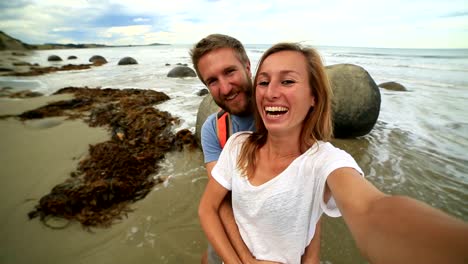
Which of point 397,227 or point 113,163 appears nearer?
point 397,227

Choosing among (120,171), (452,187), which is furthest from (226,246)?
(452,187)

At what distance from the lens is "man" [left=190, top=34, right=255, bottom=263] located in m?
1.91

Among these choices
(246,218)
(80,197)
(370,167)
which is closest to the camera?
(246,218)

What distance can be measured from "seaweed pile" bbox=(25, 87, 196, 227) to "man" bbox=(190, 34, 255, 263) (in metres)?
2.10

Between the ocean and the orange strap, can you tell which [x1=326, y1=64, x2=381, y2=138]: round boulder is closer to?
the ocean

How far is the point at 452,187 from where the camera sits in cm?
381

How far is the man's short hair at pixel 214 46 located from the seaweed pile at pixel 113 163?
2539 mm

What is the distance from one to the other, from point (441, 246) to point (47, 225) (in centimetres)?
388

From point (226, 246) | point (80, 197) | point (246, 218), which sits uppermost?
point (246, 218)

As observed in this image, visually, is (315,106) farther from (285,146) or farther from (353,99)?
(353,99)

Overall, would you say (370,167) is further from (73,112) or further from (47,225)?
(73,112)

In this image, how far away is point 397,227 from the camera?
0.79 m

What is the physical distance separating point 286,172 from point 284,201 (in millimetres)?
168

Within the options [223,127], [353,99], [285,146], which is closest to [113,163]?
[223,127]
